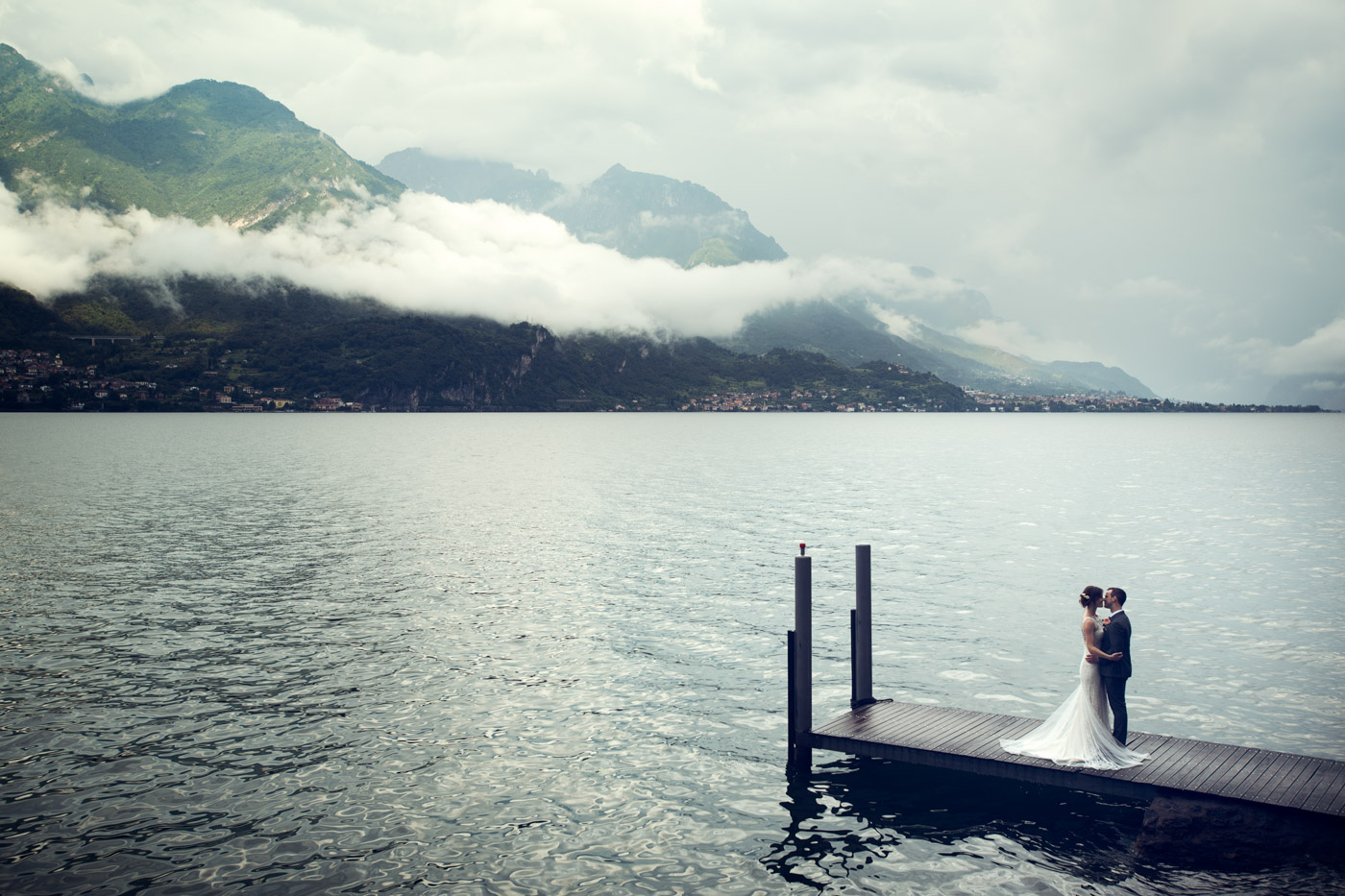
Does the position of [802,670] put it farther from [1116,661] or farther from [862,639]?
[1116,661]

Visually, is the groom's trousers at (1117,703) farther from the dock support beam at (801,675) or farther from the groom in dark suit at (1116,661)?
the dock support beam at (801,675)

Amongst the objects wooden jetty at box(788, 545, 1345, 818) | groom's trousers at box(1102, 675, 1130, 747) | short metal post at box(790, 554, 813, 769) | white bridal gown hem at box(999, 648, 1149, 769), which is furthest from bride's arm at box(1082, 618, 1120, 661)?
short metal post at box(790, 554, 813, 769)

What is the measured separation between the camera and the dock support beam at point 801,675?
19.3 metres

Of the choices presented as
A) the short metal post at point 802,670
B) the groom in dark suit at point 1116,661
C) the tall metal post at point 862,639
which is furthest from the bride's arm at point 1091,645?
the tall metal post at point 862,639

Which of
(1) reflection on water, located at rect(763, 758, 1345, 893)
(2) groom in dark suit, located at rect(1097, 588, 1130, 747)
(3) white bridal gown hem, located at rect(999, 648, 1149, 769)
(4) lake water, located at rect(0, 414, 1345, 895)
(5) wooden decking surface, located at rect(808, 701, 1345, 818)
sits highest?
(2) groom in dark suit, located at rect(1097, 588, 1130, 747)

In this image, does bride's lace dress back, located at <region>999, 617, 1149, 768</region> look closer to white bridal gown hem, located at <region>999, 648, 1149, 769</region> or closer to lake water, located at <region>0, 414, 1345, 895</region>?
white bridal gown hem, located at <region>999, 648, 1149, 769</region>

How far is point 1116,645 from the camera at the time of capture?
17.0 metres

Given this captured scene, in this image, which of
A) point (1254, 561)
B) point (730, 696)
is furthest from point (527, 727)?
point (1254, 561)

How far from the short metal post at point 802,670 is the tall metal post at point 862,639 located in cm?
238

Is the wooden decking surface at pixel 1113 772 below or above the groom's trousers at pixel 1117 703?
below

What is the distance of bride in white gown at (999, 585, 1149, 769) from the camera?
55.9ft

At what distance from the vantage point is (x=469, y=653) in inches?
1073

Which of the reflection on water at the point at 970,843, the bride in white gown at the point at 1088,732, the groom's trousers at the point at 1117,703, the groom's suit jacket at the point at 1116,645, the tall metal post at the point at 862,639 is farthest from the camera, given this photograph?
the tall metal post at the point at 862,639

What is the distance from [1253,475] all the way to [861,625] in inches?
4243
